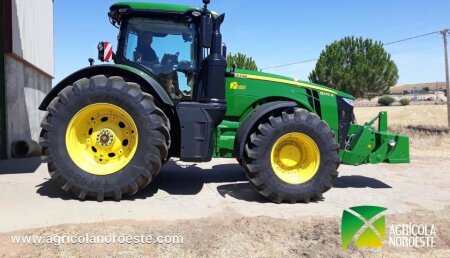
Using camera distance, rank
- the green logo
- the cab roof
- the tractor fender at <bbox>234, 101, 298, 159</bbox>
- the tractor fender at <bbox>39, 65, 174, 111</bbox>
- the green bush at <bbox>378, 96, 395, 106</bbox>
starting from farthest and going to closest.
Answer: the green bush at <bbox>378, 96, 395, 106</bbox> < the cab roof < the tractor fender at <bbox>234, 101, 298, 159</bbox> < the tractor fender at <bbox>39, 65, 174, 111</bbox> < the green logo

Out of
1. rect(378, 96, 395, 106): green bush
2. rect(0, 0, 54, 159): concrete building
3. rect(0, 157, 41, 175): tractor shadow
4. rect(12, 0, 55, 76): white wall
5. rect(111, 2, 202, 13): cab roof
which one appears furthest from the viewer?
rect(378, 96, 395, 106): green bush

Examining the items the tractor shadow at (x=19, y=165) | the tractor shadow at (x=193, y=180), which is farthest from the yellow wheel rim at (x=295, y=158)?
the tractor shadow at (x=19, y=165)

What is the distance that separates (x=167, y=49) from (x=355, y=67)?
143 feet

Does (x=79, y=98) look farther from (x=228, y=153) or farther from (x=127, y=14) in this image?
(x=228, y=153)

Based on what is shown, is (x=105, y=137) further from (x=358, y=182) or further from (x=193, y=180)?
(x=358, y=182)

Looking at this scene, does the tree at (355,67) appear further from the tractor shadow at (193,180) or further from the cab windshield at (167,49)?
the cab windshield at (167,49)

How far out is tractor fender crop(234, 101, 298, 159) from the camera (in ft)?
18.1

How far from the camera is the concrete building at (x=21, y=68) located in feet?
29.0

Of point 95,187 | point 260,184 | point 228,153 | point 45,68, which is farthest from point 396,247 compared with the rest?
point 45,68

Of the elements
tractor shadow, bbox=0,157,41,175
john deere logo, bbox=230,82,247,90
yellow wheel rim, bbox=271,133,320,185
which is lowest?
tractor shadow, bbox=0,157,41,175

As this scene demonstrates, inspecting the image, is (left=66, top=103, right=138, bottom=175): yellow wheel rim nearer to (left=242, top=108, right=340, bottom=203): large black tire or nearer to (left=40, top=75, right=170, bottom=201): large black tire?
(left=40, top=75, right=170, bottom=201): large black tire

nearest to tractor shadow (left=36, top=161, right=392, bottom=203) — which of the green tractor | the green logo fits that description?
the green tractor

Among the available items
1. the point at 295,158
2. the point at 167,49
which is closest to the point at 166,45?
the point at 167,49

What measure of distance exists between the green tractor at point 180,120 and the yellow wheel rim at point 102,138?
0.01 meters
